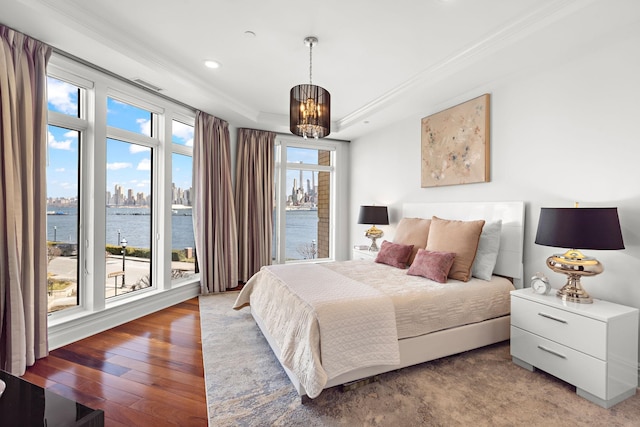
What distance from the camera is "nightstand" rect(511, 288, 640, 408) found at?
190cm

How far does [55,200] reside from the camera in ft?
9.25

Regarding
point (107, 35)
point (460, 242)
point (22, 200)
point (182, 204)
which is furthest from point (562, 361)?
point (182, 204)

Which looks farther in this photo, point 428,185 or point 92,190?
point 428,185

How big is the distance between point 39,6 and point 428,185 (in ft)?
12.8

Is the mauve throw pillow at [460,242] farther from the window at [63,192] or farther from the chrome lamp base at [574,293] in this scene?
the window at [63,192]

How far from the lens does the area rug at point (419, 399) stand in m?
1.79

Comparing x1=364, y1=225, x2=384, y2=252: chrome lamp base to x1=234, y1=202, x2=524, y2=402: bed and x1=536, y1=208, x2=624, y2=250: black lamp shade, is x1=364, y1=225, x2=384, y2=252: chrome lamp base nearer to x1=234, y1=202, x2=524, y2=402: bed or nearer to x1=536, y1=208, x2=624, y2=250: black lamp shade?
x1=234, y1=202, x2=524, y2=402: bed

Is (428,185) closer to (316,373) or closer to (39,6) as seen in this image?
(316,373)

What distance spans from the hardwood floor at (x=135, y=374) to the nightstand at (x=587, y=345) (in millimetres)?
2345

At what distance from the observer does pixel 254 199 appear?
16.2 ft

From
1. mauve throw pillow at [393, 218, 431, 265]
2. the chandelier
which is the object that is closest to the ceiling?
the chandelier

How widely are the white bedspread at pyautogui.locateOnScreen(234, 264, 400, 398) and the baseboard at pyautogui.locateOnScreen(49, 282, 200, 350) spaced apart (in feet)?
6.13

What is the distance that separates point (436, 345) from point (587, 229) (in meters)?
1.29

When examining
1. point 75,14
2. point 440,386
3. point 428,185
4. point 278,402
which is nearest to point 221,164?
point 75,14
